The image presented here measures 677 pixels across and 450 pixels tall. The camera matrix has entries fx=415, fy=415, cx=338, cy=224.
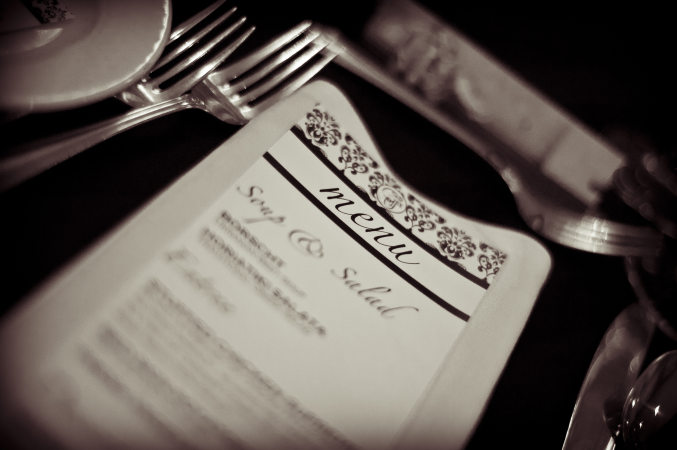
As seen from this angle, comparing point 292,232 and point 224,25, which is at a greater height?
point 224,25

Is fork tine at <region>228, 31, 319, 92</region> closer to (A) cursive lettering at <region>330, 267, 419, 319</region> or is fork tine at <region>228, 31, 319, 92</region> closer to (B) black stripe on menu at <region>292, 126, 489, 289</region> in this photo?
(B) black stripe on menu at <region>292, 126, 489, 289</region>

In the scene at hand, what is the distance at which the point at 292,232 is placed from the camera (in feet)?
0.91

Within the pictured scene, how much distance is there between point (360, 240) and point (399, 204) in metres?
0.05

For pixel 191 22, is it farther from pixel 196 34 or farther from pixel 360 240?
pixel 360 240

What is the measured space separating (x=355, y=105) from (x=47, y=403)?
31 centimetres

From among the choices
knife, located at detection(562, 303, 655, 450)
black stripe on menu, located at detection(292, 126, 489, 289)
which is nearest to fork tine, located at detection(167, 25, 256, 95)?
black stripe on menu, located at detection(292, 126, 489, 289)

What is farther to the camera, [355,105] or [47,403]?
[355,105]

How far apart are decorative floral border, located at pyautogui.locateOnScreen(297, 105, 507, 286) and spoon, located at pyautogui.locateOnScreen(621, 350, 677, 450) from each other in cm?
13

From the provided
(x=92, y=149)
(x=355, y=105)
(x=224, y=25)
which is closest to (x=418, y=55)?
(x=355, y=105)

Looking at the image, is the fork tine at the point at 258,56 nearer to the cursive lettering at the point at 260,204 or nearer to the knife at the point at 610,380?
the cursive lettering at the point at 260,204

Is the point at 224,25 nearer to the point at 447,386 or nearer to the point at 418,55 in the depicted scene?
the point at 418,55

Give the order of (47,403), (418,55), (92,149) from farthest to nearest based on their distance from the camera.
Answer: (418,55)
(92,149)
(47,403)

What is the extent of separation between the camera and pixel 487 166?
0.39 m

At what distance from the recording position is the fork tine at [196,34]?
0.35 m
